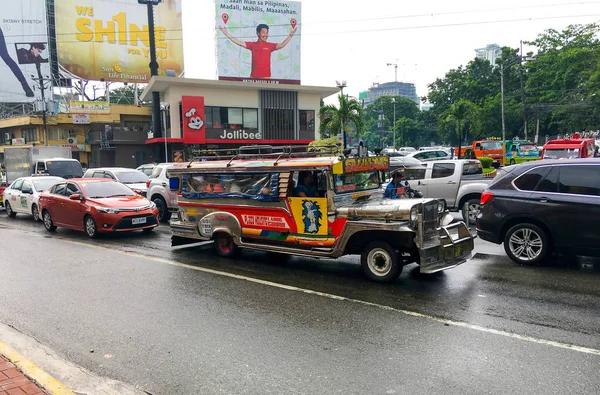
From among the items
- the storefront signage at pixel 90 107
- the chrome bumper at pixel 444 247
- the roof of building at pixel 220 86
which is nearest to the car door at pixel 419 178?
the chrome bumper at pixel 444 247

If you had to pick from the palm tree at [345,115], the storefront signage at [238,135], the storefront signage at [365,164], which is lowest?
the storefront signage at [365,164]

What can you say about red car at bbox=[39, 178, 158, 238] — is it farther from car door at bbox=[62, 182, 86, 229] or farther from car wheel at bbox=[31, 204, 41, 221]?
car wheel at bbox=[31, 204, 41, 221]

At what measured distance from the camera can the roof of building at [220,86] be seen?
110 ft

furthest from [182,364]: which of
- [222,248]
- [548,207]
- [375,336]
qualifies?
[548,207]

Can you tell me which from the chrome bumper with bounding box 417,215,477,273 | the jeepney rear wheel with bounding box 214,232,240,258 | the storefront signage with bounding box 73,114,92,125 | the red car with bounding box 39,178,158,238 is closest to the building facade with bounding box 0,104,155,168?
the storefront signage with bounding box 73,114,92,125

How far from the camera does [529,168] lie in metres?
8.23

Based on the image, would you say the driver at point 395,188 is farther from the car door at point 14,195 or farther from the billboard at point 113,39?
the billboard at point 113,39

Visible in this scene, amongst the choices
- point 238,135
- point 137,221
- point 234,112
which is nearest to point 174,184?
point 137,221

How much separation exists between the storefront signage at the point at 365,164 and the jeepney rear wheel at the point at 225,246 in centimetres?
288

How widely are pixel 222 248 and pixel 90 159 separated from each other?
44710mm

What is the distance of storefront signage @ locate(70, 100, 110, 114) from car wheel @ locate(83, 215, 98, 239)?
37717 millimetres

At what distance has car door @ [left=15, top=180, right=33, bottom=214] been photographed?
15.9m

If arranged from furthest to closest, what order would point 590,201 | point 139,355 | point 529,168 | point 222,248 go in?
1. point 222,248
2. point 529,168
3. point 590,201
4. point 139,355

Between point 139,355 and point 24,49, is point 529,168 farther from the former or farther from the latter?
point 24,49
